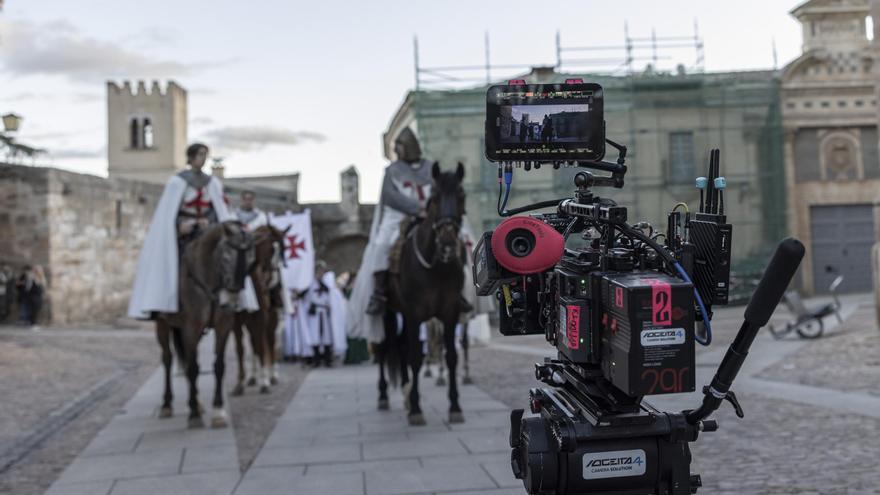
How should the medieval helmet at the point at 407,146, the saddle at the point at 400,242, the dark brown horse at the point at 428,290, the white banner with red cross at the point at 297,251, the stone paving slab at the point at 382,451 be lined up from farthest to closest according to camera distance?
the white banner with red cross at the point at 297,251
the medieval helmet at the point at 407,146
the saddle at the point at 400,242
the dark brown horse at the point at 428,290
the stone paving slab at the point at 382,451

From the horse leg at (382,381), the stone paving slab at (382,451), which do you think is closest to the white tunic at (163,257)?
the stone paving slab at (382,451)

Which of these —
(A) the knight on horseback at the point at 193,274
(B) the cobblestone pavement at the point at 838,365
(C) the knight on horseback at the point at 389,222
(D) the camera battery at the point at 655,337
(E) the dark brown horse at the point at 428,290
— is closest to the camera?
(D) the camera battery at the point at 655,337

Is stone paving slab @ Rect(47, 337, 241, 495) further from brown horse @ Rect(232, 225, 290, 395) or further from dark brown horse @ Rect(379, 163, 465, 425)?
brown horse @ Rect(232, 225, 290, 395)

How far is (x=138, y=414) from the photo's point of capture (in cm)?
821

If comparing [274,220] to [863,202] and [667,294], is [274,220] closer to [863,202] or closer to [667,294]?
[667,294]

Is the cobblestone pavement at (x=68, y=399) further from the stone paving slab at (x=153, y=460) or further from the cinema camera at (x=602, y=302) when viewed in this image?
the cinema camera at (x=602, y=302)

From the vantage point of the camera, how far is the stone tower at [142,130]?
199 ft

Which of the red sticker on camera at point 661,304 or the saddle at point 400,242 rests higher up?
the saddle at point 400,242

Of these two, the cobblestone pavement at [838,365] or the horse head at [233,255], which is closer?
the horse head at [233,255]

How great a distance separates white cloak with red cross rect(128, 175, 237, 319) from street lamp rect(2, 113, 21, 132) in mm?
12715

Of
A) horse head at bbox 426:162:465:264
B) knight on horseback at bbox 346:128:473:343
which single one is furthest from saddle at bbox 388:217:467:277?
horse head at bbox 426:162:465:264

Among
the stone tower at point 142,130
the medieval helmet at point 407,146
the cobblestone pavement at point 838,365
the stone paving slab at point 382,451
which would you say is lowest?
the stone paving slab at point 382,451

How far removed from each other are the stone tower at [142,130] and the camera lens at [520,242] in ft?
200

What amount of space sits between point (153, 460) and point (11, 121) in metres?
15.0
